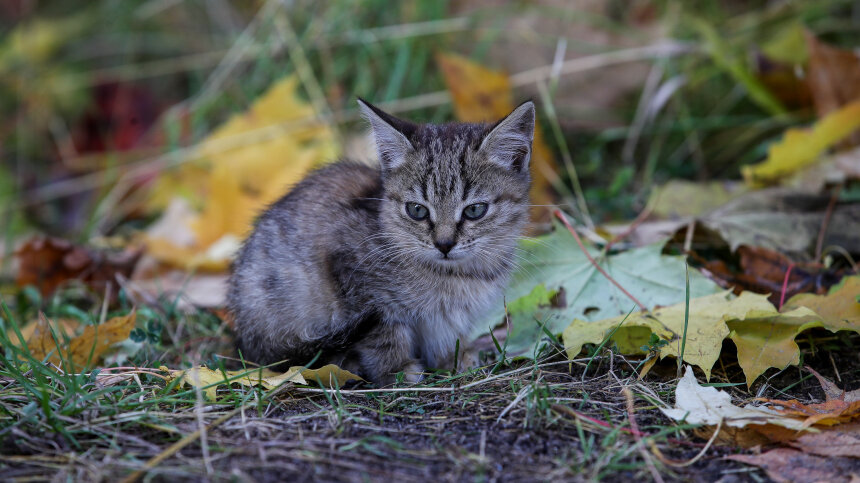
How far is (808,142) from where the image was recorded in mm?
4551

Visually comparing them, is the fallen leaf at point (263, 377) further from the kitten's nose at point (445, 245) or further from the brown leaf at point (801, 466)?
the brown leaf at point (801, 466)

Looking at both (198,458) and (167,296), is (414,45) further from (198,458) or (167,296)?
(198,458)

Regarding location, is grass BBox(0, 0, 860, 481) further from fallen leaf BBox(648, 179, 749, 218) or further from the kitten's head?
the kitten's head

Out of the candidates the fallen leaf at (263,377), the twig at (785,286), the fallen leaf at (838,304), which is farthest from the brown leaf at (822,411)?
the fallen leaf at (263,377)

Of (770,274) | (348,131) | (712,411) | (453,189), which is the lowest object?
(712,411)

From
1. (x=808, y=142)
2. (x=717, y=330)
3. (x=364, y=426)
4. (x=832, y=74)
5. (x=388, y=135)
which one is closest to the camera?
(x=364, y=426)

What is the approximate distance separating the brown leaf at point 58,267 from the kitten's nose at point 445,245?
2452mm

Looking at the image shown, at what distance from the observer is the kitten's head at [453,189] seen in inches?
130

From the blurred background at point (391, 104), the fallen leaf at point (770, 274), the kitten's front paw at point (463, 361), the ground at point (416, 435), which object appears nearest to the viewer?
the ground at point (416, 435)

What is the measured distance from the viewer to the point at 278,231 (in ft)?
11.5

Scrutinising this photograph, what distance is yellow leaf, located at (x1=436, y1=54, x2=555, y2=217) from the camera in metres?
5.20

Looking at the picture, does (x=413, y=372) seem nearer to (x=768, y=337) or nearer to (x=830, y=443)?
(x=768, y=337)

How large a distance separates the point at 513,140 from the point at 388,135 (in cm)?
58

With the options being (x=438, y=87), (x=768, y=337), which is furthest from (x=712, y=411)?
(x=438, y=87)
